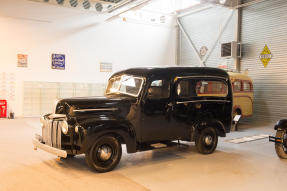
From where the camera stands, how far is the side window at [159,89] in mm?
5279

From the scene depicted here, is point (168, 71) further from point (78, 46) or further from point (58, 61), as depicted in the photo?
point (78, 46)

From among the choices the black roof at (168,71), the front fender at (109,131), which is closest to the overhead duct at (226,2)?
the black roof at (168,71)

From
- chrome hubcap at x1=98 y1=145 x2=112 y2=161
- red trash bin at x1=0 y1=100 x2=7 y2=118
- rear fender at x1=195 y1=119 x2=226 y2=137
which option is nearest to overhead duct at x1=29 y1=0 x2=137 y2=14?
red trash bin at x1=0 y1=100 x2=7 y2=118

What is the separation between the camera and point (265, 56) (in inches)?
467

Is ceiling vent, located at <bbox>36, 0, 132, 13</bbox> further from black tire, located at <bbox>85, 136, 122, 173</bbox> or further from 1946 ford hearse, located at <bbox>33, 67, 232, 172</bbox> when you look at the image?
black tire, located at <bbox>85, 136, 122, 173</bbox>

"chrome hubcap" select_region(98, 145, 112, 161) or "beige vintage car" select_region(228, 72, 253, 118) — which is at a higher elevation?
"beige vintage car" select_region(228, 72, 253, 118)

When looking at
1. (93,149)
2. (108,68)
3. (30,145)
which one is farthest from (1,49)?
(93,149)

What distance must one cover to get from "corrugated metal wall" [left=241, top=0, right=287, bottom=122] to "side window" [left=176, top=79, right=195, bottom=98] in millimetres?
6948

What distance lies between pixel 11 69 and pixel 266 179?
1138 cm

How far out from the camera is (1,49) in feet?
39.4

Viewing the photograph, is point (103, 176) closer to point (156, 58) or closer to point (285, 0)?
point (285, 0)

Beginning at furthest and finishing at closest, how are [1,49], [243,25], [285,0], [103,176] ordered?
1. [243,25]
2. [1,49]
3. [285,0]
4. [103,176]

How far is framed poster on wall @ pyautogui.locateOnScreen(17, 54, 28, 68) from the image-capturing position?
12.4 m

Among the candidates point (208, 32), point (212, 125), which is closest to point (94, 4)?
point (208, 32)
